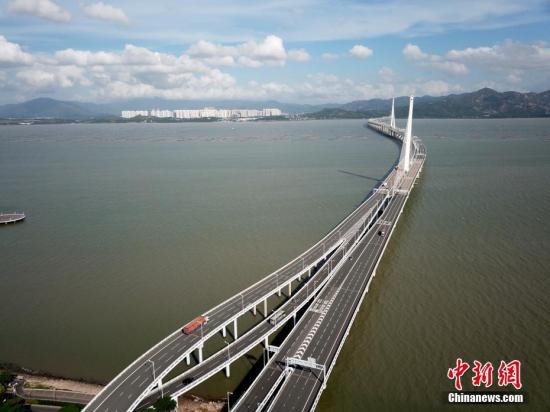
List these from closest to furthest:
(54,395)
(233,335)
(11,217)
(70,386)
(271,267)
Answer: (54,395), (70,386), (233,335), (271,267), (11,217)

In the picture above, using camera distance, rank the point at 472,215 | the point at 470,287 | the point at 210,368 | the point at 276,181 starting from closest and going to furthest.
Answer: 1. the point at 210,368
2. the point at 470,287
3. the point at 472,215
4. the point at 276,181

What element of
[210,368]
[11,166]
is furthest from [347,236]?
[11,166]

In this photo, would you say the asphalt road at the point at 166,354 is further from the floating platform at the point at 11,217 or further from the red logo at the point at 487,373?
the floating platform at the point at 11,217

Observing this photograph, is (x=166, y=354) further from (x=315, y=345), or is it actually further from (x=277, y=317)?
(x=315, y=345)

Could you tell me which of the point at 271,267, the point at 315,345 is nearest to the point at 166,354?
the point at 315,345

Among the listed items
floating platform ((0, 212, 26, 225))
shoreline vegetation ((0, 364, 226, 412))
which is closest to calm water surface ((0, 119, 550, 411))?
shoreline vegetation ((0, 364, 226, 412))

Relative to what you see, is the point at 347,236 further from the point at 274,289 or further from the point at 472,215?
the point at 472,215

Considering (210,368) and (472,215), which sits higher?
(472,215)
